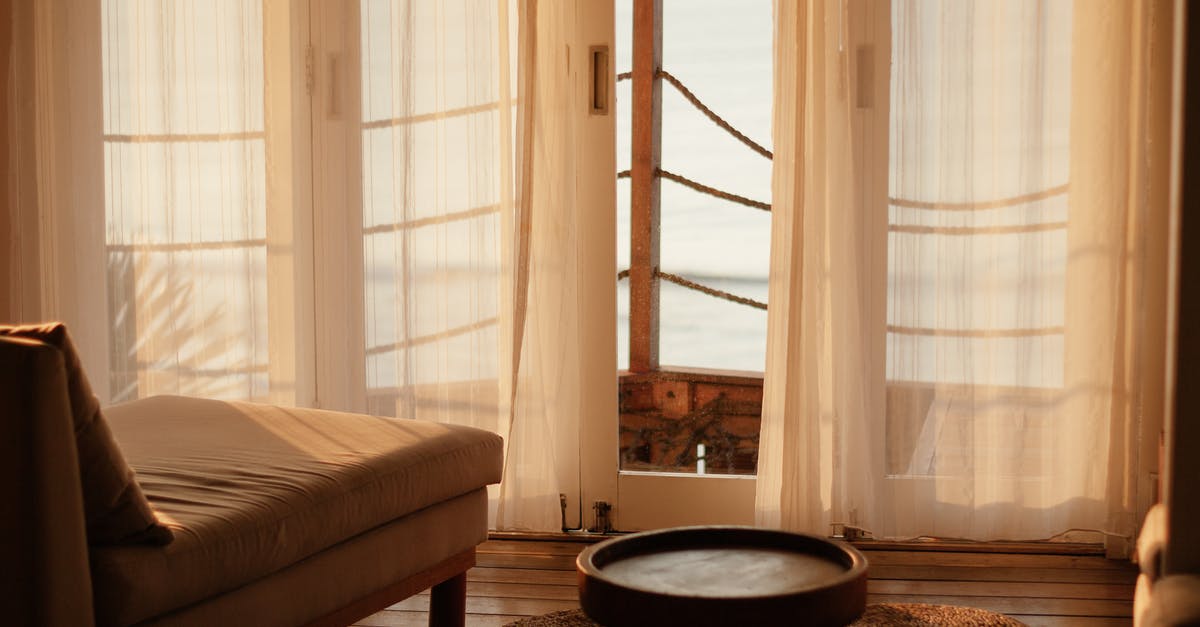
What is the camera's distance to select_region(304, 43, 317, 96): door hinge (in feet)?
12.0

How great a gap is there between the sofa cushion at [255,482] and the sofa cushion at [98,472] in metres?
0.03

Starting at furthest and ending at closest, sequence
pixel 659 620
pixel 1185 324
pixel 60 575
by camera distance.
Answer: pixel 659 620, pixel 60 575, pixel 1185 324

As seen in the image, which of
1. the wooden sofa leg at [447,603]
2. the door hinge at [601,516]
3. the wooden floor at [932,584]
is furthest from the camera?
the door hinge at [601,516]

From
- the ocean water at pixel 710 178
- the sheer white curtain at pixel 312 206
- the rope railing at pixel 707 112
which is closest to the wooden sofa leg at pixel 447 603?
the sheer white curtain at pixel 312 206

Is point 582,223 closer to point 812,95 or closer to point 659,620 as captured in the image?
point 812,95

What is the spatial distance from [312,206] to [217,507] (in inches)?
67.7

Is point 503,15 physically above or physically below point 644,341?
above

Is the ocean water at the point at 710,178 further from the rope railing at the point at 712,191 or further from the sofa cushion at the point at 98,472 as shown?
the sofa cushion at the point at 98,472

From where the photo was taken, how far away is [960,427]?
11.3 ft

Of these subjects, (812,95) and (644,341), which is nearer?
(812,95)

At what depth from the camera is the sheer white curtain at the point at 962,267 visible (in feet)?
10.9

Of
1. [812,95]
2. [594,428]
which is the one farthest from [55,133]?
[812,95]

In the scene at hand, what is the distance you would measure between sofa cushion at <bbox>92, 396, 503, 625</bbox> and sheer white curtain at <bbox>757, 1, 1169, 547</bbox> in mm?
1089

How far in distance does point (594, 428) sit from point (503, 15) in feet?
3.95
